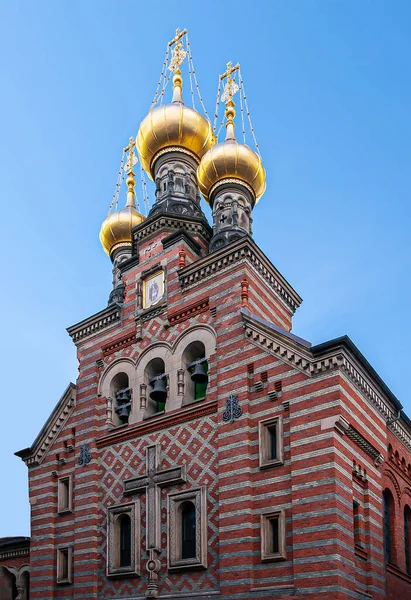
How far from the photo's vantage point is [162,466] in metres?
17.8

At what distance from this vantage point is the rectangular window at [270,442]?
1578 cm

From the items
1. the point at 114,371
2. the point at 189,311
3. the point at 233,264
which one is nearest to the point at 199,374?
the point at 189,311

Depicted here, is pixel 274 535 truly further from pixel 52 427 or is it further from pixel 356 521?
Result: pixel 52 427

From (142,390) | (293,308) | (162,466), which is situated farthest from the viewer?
(293,308)

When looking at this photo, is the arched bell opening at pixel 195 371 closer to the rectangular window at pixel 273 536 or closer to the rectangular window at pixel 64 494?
the rectangular window at pixel 273 536

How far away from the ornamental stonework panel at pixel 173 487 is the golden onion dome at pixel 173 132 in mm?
10348

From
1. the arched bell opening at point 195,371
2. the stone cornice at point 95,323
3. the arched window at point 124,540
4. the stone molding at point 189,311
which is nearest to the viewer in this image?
the arched window at point 124,540

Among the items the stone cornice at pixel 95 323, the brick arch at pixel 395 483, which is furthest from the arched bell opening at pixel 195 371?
the brick arch at pixel 395 483

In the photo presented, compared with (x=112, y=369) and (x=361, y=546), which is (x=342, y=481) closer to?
(x=361, y=546)

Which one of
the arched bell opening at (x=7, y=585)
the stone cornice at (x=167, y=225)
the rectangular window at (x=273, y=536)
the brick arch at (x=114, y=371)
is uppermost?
the stone cornice at (x=167, y=225)

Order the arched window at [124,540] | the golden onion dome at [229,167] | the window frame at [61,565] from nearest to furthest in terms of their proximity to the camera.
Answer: the arched window at [124,540]
the window frame at [61,565]
the golden onion dome at [229,167]

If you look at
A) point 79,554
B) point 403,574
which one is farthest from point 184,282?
point 403,574

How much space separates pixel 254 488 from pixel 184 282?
5.88m

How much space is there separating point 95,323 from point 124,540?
602 centimetres
